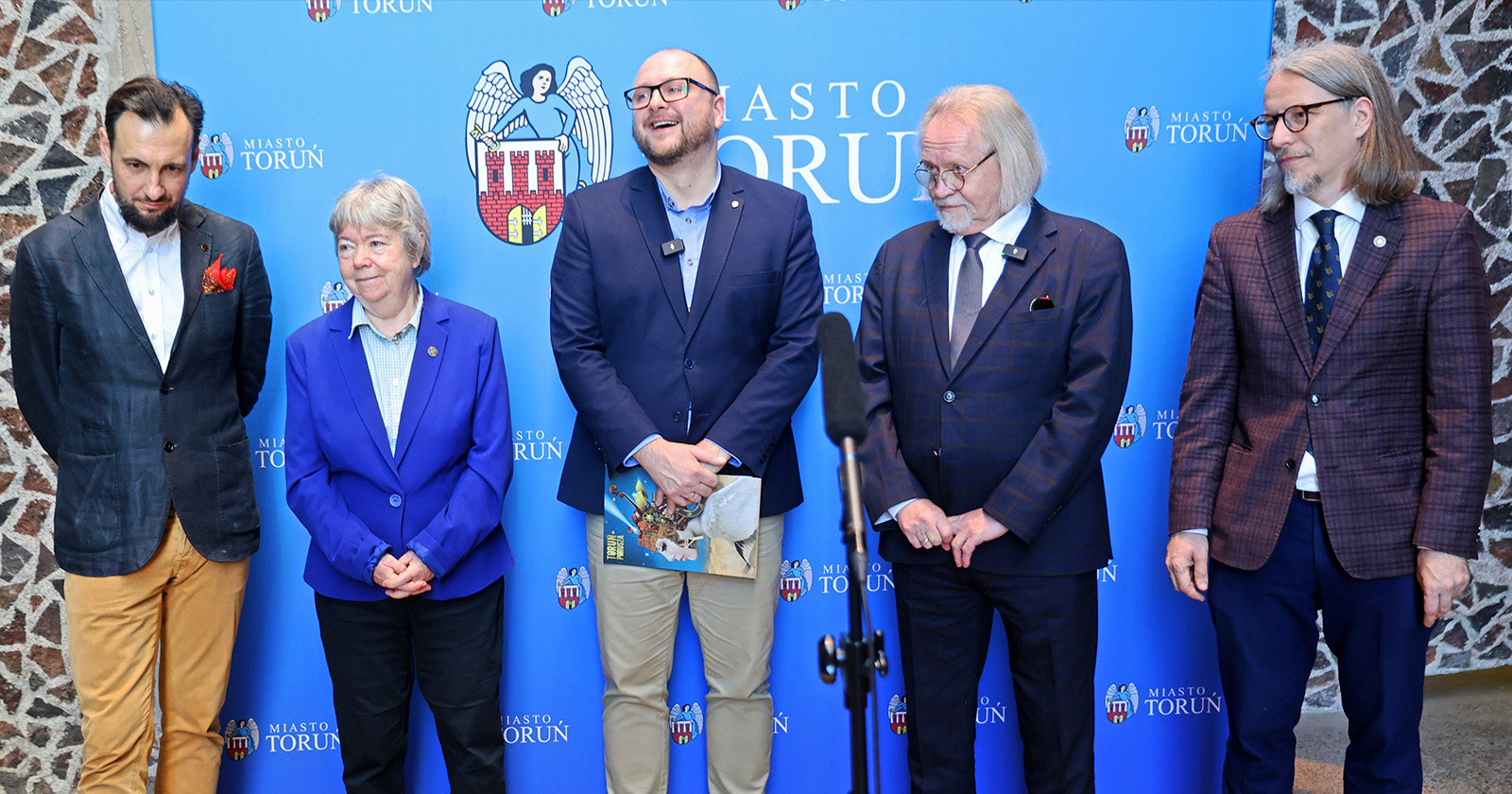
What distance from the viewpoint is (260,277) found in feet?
9.37

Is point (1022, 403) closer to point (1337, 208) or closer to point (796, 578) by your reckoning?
point (1337, 208)

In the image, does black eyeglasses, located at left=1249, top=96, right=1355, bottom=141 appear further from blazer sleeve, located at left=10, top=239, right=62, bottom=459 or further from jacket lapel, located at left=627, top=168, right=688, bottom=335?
blazer sleeve, located at left=10, top=239, right=62, bottom=459

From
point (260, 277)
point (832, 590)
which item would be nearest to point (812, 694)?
point (832, 590)

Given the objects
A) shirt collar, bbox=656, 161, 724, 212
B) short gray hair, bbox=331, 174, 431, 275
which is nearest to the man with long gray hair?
shirt collar, bbox=656, 161, 724, 212

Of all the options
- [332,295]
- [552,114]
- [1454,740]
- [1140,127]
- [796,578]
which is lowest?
[1454,740]

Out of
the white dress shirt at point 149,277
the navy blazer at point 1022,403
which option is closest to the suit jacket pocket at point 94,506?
the white dress shirt at point 149,277

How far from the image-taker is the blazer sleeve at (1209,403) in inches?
100.0

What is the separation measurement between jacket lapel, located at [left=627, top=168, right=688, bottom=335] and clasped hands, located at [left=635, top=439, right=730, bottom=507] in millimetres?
320

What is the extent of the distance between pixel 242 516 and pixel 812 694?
1781mm

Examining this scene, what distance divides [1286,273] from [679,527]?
1667 millimetres

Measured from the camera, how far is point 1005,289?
2475 mm

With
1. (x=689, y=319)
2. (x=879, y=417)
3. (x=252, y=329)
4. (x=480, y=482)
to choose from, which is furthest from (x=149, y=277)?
(x=879, y=417)

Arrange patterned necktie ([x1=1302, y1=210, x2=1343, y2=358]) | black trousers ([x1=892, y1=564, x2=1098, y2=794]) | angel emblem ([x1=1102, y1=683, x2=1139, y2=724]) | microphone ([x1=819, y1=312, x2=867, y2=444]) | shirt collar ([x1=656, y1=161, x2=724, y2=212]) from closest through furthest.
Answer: microphone ([x1=819, y1=312, x2=867, y2=444]), patterned necktie ([x1=1302, y1=210, x2=1343, y2=358]), black trousers ([x1=892, y1=564, x2=1098, y2=794]), shirt collar ([x1=656, y1=161, x2=724, y2=212]), angel emblem ([x1=1102, y1=683, x2=1139, y2=724])

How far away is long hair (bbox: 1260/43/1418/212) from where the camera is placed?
7.75 ft
